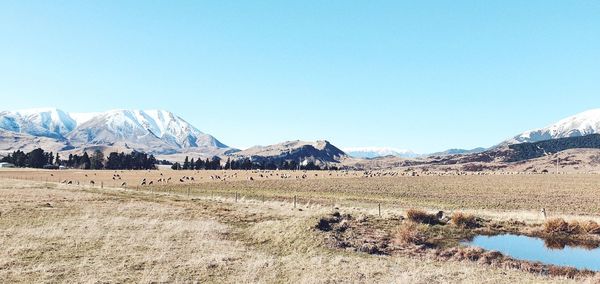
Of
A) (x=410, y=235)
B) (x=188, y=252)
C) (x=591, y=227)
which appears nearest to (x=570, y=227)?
(x=591, y=227)

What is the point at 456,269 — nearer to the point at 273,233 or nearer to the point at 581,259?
the point at 581,259

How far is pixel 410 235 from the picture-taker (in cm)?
3625

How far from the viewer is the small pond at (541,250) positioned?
31891 millimetres

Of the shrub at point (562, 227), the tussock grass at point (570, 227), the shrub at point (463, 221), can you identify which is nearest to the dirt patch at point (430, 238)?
the shrub at point (463, 221)

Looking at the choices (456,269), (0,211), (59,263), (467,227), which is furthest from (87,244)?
(467,227)

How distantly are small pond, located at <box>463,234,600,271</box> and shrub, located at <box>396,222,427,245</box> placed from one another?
3.52 metres

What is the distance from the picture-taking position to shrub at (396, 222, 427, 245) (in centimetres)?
3572

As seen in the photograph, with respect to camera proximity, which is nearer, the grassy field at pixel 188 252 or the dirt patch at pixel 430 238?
the grassy field at pixel 188 252

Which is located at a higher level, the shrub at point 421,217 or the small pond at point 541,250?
the shrub at point 421,217

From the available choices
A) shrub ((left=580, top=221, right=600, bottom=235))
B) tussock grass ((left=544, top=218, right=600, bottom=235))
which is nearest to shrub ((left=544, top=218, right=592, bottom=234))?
tussock grass ((left=544, top=218, right=600, bottom=235))

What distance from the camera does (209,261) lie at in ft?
89.9

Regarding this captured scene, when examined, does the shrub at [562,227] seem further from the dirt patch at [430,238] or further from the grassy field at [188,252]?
the grassy field at [188,252]

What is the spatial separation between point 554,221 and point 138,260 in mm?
36232

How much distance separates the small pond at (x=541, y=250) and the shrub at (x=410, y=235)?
352 cm
